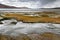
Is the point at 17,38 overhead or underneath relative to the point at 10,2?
underneath

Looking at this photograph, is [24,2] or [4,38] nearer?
[4,38]

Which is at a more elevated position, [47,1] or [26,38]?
[47,1]

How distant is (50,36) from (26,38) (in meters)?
0.11

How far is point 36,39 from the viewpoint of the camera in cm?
62

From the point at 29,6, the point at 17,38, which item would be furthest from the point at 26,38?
the point at 29,6

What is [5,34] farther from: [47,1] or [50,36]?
[47,1]

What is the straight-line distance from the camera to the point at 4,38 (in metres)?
0.63

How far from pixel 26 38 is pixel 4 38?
4.2 inches

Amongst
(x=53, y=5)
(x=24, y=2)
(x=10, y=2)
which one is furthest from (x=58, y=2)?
(x=10, y=2)

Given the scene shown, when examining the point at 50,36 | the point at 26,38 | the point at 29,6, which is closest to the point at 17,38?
the point at 26,38

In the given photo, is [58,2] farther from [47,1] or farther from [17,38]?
[17,38]

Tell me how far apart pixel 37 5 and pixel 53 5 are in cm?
16

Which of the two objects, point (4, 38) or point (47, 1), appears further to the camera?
point (47, 1)

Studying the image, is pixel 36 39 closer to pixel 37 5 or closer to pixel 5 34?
pixel 5 34
